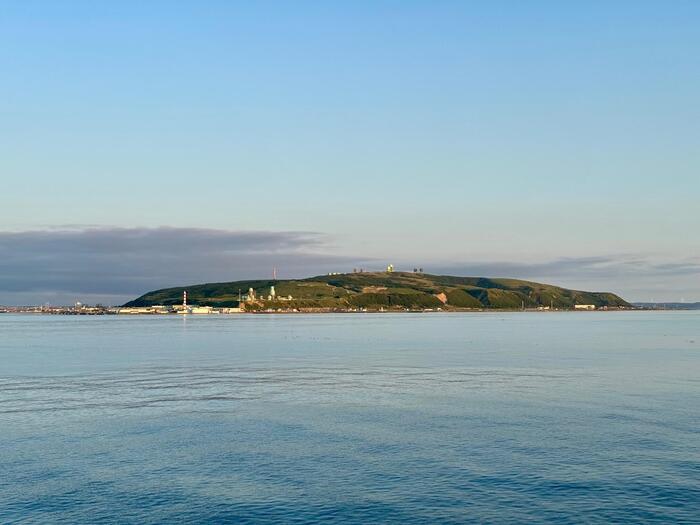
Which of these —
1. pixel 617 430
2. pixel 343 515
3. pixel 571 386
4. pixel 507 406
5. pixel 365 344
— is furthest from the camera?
pixel 365 344

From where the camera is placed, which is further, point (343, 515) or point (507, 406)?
point (507, 406)

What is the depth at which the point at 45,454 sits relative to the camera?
42.4 m

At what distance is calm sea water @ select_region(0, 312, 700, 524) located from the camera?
109 feet

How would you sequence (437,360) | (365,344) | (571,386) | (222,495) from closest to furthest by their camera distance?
(222,495) → (571,386) → (437,360) → (365,344)

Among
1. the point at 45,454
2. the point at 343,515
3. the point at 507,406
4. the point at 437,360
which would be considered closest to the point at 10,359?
the point at 437,360

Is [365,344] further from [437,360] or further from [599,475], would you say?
[599,475]

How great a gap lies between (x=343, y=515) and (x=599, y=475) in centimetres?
1500

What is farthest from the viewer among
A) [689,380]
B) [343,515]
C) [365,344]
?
[365,344]

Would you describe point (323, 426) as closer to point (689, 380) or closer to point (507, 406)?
point (507, 406)

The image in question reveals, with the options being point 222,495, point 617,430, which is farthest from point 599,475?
point 222,495

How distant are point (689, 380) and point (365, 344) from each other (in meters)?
74.9

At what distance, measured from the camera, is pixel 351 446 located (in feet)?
147

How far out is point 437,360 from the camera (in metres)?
104

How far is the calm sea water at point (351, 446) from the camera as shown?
3312 cm
